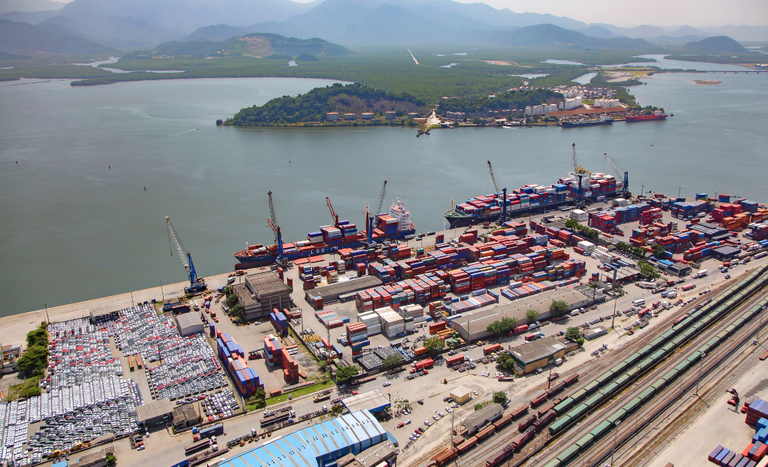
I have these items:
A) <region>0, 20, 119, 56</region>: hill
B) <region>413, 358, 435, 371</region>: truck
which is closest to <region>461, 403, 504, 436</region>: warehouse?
<region>413, 358, 435, 371</region>: truck

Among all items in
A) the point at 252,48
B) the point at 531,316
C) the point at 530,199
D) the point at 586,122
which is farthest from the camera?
the point at 252,48

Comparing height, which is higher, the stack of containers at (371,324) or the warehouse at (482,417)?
the stack of containers at (371,324)

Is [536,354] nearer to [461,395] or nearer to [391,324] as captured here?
[461,395]

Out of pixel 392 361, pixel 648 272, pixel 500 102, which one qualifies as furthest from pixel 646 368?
pixel 500 102

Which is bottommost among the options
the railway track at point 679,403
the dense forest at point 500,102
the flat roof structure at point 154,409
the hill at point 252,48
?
Result: the railway track at point 679,403

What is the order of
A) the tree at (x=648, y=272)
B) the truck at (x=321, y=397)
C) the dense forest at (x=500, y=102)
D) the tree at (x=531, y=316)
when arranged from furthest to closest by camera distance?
the dense forest at (x=500, y=102) → the tree at (x=648, y=272) → the tree at (x=531, y=316) → the truck at (x=321, y=397)

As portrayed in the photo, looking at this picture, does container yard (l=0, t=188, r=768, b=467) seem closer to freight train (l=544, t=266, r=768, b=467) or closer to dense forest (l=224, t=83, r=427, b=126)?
freight train (l=544, t=266, r=768, b=467)

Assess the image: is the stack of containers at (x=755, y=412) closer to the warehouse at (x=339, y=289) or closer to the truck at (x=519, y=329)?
the truck at (x=519, y=329)

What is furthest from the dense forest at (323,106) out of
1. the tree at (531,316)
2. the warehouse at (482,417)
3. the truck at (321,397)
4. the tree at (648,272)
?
the warehouse at (482,417)
